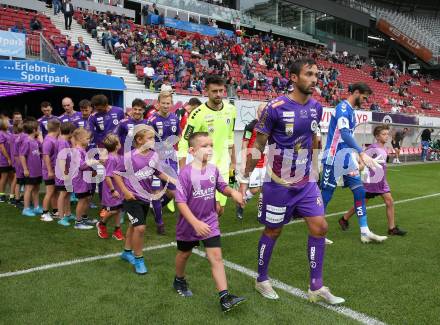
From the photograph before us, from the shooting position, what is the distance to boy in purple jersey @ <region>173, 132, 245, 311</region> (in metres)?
3.66

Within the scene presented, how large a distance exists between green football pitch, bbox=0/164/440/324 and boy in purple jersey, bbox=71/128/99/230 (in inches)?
13.3

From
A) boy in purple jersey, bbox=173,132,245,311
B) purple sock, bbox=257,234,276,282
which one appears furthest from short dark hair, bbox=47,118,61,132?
purple sock, bbox=257,234,276,282

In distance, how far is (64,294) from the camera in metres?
3.99

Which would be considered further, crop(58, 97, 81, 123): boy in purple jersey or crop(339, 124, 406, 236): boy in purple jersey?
crop(58, 97, 81, 123): boy in purple jersey

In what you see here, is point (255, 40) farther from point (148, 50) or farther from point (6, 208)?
point (6, 208)

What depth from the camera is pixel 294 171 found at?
4.00 m

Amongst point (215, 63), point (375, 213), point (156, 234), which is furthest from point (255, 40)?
point (156, 234)

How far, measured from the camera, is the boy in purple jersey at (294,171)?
3.86 m

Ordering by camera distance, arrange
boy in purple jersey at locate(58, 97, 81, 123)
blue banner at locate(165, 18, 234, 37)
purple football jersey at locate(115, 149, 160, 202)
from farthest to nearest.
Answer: blue banner at locate(165, 18, 234, 37)
boy in purple jersey at locate(58, 97, 81, 123)
purple football jersey at locate(115, 149, 160, 202)

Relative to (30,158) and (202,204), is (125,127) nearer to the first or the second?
(30,158)

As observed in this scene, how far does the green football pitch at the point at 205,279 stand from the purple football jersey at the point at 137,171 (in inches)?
36.4

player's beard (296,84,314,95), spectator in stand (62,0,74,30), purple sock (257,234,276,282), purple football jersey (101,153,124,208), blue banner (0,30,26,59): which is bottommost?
purple sock (257,234,276,282)

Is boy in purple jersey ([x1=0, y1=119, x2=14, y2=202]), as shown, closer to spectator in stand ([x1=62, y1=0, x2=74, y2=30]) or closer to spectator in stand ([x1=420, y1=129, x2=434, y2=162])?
spectator in stand ([x1=62, y1=0, x2=74, y2=30])

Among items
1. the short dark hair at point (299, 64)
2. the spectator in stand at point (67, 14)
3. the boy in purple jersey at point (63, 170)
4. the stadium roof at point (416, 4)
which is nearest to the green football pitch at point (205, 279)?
the boy in purple jersey at point (63, 170)
